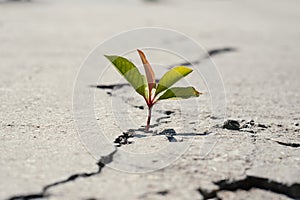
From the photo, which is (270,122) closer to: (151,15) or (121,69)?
(121,69)

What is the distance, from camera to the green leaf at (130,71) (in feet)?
4.47

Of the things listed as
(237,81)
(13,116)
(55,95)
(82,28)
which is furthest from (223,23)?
(13,116)

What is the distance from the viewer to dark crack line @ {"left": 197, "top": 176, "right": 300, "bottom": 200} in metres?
1.17

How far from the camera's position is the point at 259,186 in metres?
1.19

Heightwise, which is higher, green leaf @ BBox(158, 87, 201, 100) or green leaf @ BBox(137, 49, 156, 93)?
green leaf @ BBox(137, 49, 156, 93)

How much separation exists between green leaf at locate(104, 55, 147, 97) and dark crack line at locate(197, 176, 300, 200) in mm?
421

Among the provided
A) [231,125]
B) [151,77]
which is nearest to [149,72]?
[151,77]

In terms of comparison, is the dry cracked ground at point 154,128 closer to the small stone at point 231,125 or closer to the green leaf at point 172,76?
the small stone at point 231,125

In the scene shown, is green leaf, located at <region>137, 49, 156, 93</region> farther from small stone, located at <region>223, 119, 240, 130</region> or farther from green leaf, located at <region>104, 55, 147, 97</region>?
small stone, located at <region>223, 119, 240, 130</region>

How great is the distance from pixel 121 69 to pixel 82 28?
279 cm

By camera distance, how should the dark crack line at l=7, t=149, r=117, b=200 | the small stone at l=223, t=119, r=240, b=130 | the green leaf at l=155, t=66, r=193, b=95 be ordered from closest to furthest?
the dark crack line at l=7, t=149, r=117, b=200 → the green leaf at l=155, t=66, r=193, b=95 → the small stone at l=223, t=119, r=240, b=130

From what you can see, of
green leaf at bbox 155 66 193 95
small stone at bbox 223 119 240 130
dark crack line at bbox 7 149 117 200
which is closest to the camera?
dark crack line at bbox 7 149 117 200

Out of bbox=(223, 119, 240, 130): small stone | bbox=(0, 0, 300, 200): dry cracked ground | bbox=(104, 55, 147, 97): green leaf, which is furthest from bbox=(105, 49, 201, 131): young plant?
bbox=(223, 119, 240, 130): small stone

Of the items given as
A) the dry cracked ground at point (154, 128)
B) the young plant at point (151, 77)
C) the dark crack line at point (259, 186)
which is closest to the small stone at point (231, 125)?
the dry cracked ground at point (154, 128)
